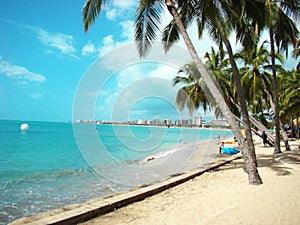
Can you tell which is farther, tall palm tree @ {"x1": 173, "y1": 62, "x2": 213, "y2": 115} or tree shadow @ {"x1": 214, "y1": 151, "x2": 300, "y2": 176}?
tall palm tree @ {"x1": 173, "y1": 62, "x2": 213, "y2": 115}

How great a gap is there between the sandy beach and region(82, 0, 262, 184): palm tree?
723mm

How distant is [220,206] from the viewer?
14.3ft

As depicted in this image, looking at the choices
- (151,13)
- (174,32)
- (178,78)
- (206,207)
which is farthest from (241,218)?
(178,78)

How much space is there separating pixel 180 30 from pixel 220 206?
5318 millimetres

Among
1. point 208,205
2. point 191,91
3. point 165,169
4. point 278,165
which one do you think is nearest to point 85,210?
point 208,205

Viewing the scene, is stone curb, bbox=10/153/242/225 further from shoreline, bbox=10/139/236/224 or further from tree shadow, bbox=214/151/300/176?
tree shadow, bbox=214/151/300/176

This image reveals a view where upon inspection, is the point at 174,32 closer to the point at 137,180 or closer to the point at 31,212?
the point at 137,180

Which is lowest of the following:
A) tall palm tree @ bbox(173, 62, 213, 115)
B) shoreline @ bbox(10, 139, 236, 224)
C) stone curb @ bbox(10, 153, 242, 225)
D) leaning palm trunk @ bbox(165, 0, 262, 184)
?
shoreline @ bbox(10, 139, 236, 224)

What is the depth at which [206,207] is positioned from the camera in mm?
4352

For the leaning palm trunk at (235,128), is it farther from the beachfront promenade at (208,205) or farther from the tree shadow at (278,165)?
the tree shadow at (278,165)

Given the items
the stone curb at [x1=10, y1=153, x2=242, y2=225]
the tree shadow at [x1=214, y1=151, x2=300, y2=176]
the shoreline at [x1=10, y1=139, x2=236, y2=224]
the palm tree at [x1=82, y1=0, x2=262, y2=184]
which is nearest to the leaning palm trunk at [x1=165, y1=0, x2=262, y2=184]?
the palm tree at [x1=82, y1=0, x2=262, y2=184]

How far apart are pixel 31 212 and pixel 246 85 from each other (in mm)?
15869

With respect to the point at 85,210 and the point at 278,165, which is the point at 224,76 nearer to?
the point at 278,165

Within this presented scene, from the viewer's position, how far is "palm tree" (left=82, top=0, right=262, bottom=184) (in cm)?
642
